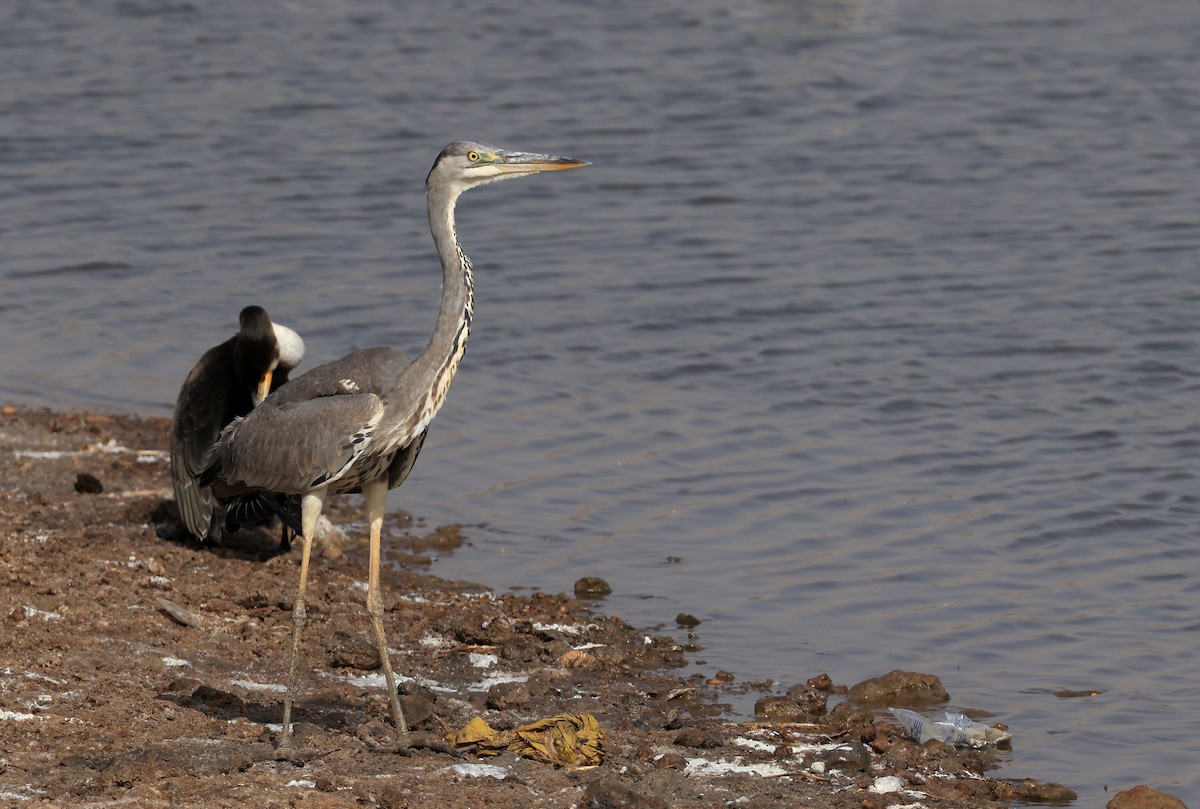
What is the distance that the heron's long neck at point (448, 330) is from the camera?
19.8ft

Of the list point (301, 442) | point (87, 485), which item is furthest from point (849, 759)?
point (87, 485)

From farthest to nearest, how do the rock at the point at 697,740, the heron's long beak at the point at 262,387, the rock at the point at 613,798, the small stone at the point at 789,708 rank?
the heron's long beak at the point at 262,387, the small stone at the point at 789,708, the rock at the point at 697,740, the rock at the point at 613,798

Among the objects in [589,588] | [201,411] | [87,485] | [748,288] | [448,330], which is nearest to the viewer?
[448,330]

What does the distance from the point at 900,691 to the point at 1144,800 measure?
53.4 inches

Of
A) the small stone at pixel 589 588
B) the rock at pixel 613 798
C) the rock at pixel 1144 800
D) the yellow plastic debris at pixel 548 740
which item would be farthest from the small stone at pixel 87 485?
the rock at pixel 1144 800

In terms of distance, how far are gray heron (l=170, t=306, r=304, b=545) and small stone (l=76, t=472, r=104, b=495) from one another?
1.57ft

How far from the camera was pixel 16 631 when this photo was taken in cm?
655

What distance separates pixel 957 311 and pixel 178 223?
6.91 meters

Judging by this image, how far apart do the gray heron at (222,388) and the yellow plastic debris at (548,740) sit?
9.12 ft

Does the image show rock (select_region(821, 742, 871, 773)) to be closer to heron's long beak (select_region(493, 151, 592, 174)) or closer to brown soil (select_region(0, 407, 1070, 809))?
brown soil (select_region(0, 407, 1070, 809))

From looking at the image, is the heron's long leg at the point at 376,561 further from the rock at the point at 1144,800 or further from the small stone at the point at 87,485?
the small stone at the point at 87,485

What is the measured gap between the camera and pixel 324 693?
6.57m

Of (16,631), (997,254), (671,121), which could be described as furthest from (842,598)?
(671,121)

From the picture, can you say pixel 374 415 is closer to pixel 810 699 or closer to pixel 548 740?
pixel 548 740
